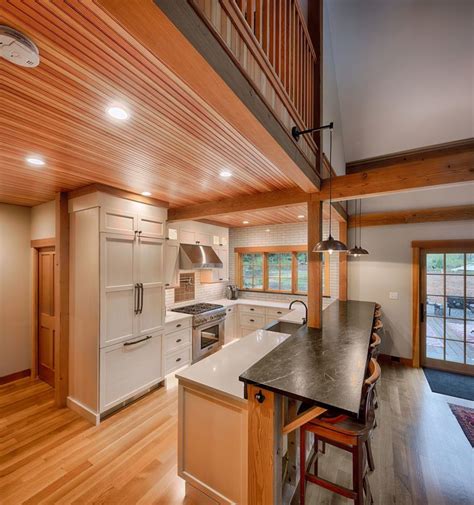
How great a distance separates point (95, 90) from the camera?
4.15 feet

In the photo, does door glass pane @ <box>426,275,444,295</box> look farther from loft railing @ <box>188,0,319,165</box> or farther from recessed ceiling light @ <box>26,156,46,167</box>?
recessed ceiling light @ <box>26,156,46,167</box>

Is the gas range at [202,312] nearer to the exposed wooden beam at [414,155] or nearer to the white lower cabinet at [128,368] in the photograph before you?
the white lower cabinet at [128,368]

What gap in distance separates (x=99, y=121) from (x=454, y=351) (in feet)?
18.6

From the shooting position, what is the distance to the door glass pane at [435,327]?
420 cm

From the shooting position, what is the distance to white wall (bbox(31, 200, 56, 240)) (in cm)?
352

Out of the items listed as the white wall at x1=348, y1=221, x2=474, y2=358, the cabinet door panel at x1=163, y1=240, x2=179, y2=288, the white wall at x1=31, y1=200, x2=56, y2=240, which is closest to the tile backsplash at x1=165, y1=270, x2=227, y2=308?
the cabinet door panel at x1=163, y1=240, x2=179, y2=288

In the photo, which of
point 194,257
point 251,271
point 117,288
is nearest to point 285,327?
point 194,257

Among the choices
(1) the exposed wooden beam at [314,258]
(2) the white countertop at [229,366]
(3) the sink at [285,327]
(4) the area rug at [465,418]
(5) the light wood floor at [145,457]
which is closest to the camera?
(2) the white countertop at [229,366]

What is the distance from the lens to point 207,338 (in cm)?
453

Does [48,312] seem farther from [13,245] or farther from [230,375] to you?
[230,375]

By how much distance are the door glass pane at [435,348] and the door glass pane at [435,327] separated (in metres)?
0.08

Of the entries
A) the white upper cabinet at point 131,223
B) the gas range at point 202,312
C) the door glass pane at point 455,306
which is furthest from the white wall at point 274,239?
the white upper cabinet at point 131,223

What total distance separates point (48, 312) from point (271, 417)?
12.1 ft

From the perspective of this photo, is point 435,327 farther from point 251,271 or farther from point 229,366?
point 229,366
